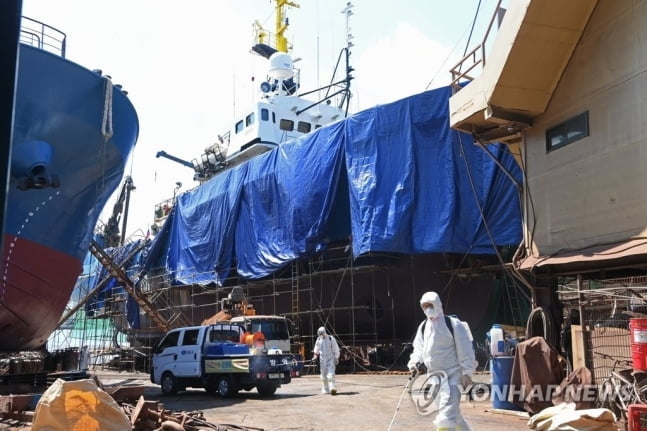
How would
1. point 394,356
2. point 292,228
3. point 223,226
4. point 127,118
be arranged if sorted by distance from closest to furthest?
point 127,118 → point 394,356 → point 292,228 → point 223,226

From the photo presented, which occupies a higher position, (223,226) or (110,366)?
(223,226)

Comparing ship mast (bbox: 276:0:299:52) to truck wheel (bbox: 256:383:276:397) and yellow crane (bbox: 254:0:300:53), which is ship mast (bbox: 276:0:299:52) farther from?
truck wheel (bbox: 256:383:276:397)

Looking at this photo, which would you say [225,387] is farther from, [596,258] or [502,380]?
[596,258]

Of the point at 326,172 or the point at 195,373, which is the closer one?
the point at 195,373

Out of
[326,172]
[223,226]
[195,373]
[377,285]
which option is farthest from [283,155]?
[195,373]

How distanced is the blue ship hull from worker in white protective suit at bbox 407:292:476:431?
27.7 ft

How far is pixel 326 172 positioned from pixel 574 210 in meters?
11.7

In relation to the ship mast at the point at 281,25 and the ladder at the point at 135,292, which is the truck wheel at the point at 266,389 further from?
the ship mast at the point at 281,25

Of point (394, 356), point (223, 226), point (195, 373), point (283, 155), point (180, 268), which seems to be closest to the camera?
point (195, 373)

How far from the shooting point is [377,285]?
20234 mm

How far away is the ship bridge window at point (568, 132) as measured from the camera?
31.6 feet

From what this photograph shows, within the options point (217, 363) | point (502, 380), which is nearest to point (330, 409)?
point (502, 380)

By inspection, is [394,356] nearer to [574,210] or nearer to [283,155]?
[283,155]

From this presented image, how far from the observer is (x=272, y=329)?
17.9m
